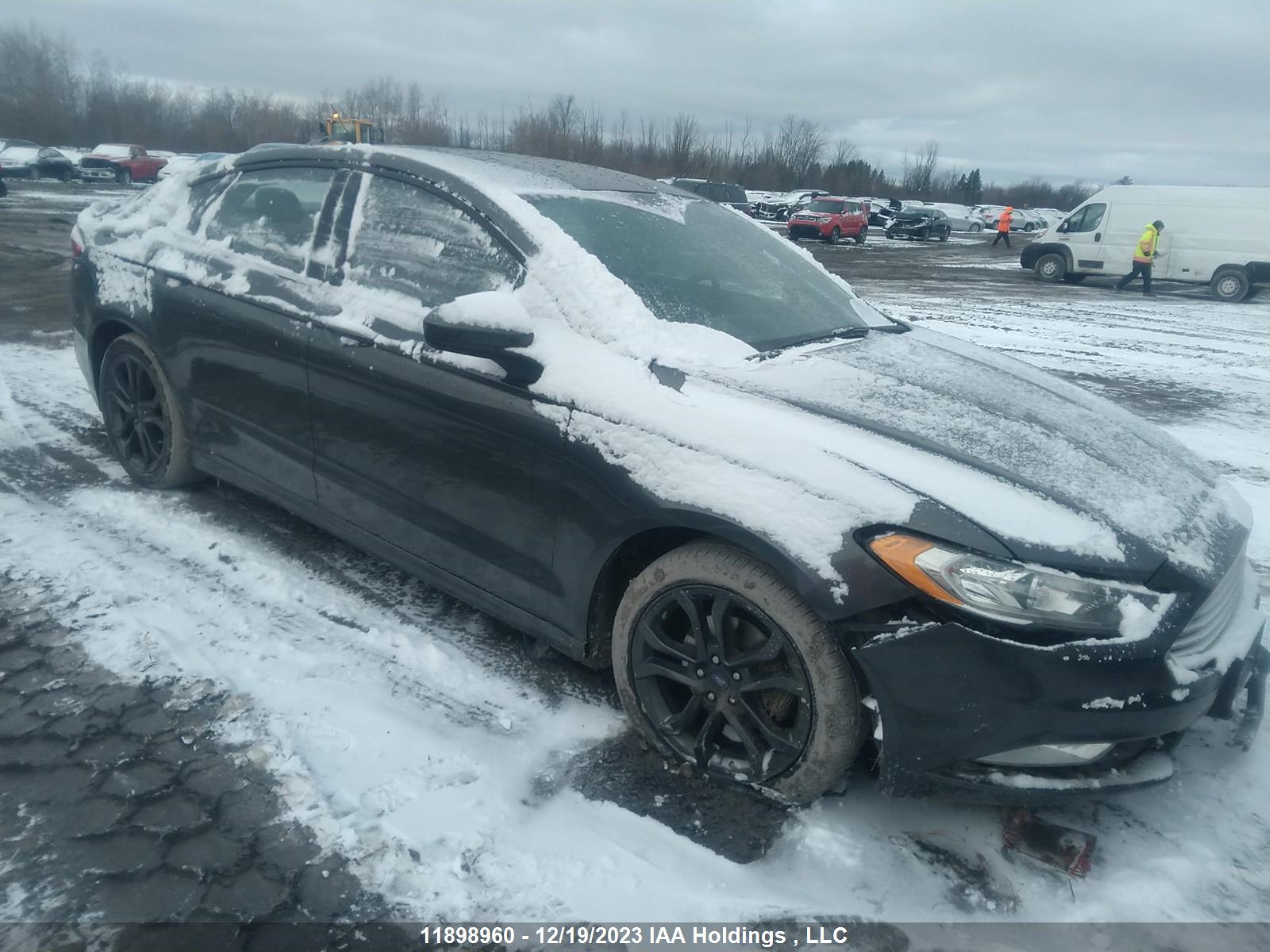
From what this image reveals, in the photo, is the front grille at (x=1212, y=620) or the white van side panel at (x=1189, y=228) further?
the white van side panel at (x=1189, y=228)

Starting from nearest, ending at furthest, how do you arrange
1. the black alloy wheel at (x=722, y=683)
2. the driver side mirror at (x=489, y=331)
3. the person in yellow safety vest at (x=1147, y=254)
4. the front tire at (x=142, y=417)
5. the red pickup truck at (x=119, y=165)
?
the black alloy wheel at (x=722, y=683) → the driver side mirror at (x=489, y=331) → the front tire at (x=142, y=417) → the person in yellow safety vest at (x=1147, y=254) → the red pickup truck at (x=119, y=165)

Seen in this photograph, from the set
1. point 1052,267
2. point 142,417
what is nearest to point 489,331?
point 142,417

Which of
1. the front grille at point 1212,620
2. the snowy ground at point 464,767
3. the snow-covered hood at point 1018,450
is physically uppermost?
the snow-covered hood at point 1018,450

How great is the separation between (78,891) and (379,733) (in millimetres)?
833

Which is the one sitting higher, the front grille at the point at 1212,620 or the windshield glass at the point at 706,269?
the windshield glass at the point at 706,269

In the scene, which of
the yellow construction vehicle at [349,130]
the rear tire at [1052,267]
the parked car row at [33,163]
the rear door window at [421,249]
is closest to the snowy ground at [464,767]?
the rear door window at [421,249]

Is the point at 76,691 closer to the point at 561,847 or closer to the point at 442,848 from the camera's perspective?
the point at 442,848

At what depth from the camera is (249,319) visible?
137 inches

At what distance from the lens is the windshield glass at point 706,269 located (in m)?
2.94

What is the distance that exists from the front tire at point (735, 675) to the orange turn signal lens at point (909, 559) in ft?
0.81

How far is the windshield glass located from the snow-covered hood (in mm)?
251

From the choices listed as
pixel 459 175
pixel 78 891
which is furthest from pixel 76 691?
pixel 459 175

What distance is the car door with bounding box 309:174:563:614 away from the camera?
2.76 m

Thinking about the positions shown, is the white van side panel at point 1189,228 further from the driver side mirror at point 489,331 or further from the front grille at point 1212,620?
the driver side mirror at point 489,331
